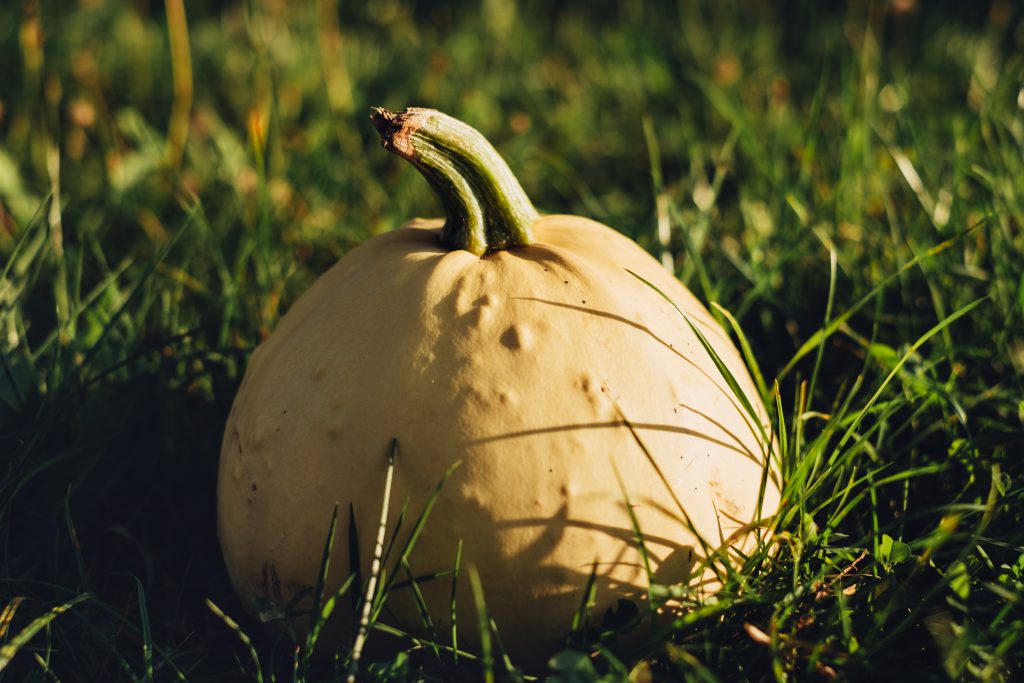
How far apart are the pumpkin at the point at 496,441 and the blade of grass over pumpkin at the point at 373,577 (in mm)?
16

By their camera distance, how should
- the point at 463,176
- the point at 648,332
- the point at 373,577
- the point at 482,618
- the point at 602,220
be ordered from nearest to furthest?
the point at 482,618, the point at 373,577, the point at 648,332, the point at 463,176, the point at 602,220

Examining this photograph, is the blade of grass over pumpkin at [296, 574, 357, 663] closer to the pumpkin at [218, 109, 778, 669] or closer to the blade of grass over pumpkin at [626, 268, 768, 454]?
the pumpkin at [218, 109, 778, 669]

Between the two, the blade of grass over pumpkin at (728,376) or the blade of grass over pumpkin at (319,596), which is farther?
the blade of grass over pumpkin at (728,376)

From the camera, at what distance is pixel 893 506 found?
1933 mm

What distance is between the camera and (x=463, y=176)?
182cm

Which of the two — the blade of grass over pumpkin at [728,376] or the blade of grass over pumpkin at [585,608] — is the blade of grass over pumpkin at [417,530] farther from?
the blade of grass over pumpkin at [728,376]

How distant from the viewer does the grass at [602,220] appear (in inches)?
64.8

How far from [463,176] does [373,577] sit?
0.76 meters

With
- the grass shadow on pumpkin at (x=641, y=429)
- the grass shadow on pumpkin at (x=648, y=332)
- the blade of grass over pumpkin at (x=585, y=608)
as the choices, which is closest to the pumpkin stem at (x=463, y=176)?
the grass shadow on pumpkin at (x=648, y=332)

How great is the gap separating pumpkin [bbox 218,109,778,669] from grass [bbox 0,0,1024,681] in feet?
0.33

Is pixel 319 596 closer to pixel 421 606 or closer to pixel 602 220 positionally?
pixel 421 606

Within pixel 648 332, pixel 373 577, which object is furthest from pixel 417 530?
pixel 648 332

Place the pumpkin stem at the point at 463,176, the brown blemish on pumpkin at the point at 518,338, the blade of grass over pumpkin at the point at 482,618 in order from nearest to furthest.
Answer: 1. the blade of grass over pumpkin at the point at 482,618
2. the brown blemish on pumpkin at the point at 518,338
3. the pumpkin stem at the point at 463,176

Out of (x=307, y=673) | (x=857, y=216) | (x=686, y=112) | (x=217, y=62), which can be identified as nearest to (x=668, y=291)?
(x=307, y=673)
